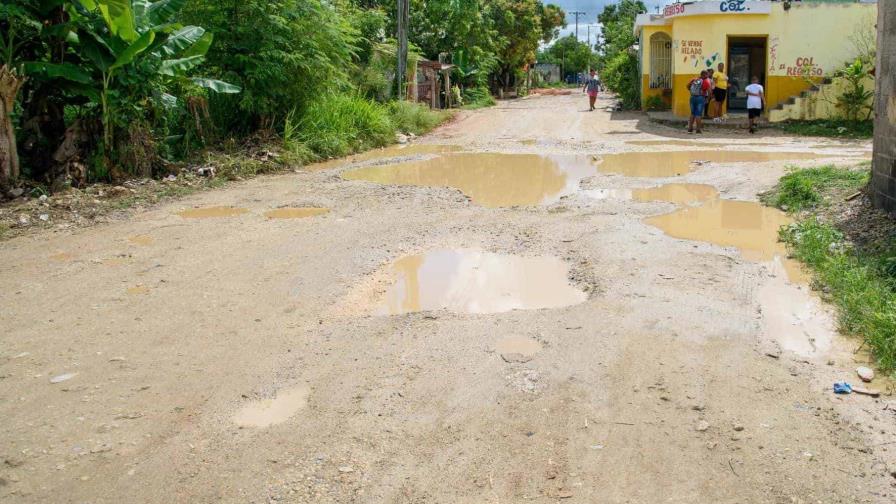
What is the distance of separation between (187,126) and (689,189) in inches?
320

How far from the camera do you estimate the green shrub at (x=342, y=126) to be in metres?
14.6

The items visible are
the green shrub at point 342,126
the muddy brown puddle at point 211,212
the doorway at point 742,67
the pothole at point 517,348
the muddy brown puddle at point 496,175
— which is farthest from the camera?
the doorway at point 742,67

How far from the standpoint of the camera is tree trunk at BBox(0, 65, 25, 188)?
9.45m

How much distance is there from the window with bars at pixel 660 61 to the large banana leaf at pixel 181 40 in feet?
55.5

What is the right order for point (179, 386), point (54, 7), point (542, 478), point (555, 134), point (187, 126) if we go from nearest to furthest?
point (542, 478), point (179, 386), point (54, 7), point (187, 126), point (555, 134)

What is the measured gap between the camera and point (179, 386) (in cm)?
423

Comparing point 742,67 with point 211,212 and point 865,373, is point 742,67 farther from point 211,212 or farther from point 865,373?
point 865,373

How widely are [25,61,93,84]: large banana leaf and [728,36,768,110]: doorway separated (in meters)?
18.3

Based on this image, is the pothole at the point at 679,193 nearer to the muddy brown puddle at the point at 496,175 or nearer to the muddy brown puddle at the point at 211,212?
the muddy brown puddle at the point at 496,175

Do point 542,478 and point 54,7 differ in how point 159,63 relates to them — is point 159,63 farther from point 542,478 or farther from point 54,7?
point 542,478

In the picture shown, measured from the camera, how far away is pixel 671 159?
43.6 ft

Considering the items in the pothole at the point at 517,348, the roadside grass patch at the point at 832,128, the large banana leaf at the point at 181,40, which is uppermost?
the large banana leaf at the point at 181,40

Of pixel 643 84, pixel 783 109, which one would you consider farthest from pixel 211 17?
pixel 643 84

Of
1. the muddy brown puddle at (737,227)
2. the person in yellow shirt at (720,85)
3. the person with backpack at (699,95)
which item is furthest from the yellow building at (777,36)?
the muddy brown puddle at (737,227)
